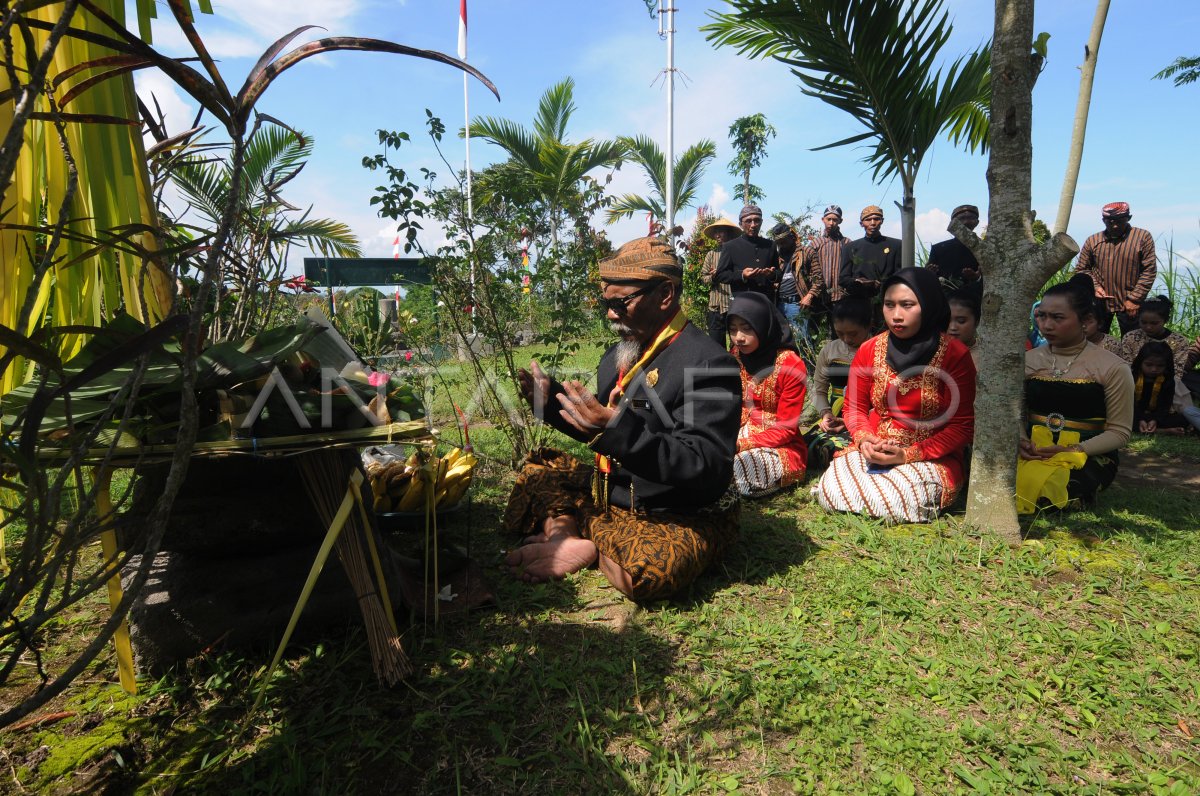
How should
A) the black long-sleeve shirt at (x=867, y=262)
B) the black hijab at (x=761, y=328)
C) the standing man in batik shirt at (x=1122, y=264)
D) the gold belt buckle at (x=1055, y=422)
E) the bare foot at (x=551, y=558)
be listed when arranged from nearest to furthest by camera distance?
the bare foot at (x=551, y=558) → the gold belt buckle at (x=1055, y=422) → the black hijab at (x=761, y=328) → the standing man in batik shirt at (x=1122, y=264) → the black long-sleeve shirt at (x=867, y=262)

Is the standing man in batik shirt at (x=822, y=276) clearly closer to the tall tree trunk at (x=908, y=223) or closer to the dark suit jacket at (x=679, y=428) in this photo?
the tall tree trunk at (x=908, y=223)

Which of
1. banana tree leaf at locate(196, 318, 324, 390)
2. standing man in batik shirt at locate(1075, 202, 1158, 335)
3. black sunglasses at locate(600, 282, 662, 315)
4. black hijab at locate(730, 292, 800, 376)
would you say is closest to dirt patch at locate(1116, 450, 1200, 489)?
standing man in batik shirt at locate(1075, 202, 1158, 335)

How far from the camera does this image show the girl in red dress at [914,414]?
12.0ft

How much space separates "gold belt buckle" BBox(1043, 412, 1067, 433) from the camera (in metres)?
3.91

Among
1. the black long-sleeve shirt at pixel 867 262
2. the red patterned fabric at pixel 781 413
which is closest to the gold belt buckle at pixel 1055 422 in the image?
the red patterned fabric at pixel 781 413

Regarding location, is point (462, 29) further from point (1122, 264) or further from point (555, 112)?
point (1122, 264)

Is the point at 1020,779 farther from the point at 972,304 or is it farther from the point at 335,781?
the point at 972,304

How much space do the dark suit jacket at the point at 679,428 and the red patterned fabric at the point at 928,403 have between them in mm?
1469

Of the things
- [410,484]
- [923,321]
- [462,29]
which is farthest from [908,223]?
[462,29]

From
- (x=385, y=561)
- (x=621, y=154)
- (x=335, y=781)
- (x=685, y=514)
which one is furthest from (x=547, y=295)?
(x=621, y=154)

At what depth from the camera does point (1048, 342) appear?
13.1ft

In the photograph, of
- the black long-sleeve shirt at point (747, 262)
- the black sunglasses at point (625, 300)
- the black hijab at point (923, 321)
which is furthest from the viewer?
the black long-sleeve shirt at point (747, 262)

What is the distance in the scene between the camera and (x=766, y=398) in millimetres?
4496

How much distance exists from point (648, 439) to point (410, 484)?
54.6 inches
